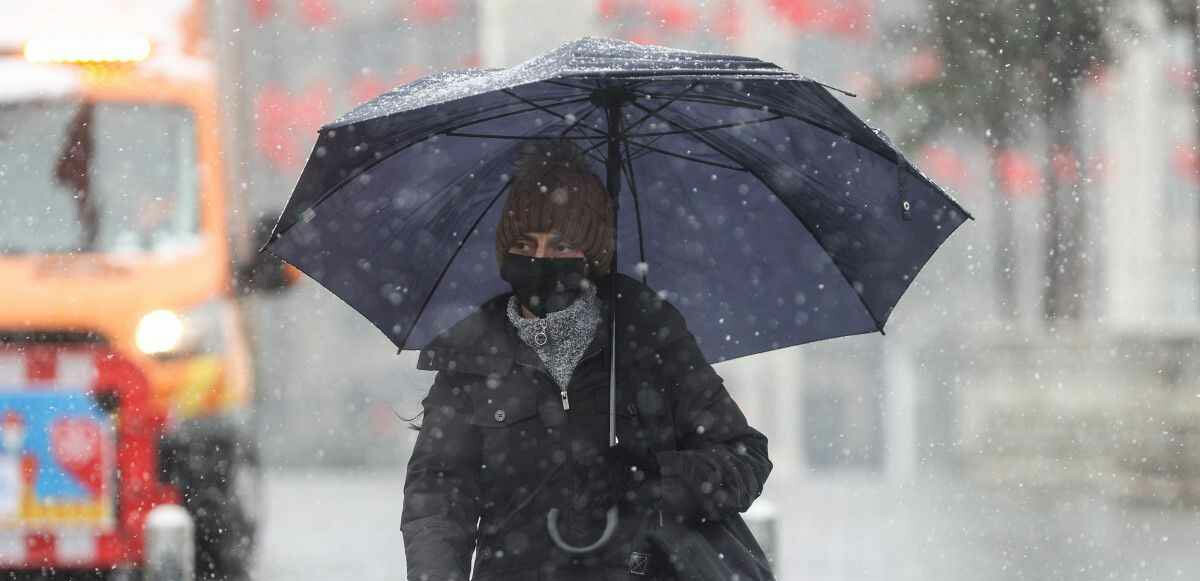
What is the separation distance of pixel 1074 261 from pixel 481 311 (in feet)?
40.1

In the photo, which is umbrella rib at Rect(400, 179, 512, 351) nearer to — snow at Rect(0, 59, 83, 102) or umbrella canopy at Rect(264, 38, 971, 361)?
umbrella canopy at Rect(264, 38, 971, 361)

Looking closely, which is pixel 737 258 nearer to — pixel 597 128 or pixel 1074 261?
pixel 597 128

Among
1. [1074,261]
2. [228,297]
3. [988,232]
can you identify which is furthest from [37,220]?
[988,232]

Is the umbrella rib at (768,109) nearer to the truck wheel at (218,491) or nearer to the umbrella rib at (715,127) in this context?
the umbrella rib at (715,127)

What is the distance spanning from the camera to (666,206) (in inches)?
164

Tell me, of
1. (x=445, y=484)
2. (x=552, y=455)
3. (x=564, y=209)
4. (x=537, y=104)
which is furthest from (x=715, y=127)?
(x=445, y=484)

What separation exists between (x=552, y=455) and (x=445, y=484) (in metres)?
0.20

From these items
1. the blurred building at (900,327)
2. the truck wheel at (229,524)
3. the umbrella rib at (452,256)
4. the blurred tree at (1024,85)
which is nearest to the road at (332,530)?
the truck wheel at (229,524)

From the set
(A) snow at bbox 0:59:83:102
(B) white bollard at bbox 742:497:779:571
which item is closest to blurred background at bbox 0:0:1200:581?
(A) snow at bbox 0:59:83:102

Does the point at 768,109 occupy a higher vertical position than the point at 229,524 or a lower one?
higher

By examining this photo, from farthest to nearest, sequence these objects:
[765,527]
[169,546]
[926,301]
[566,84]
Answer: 1. [926,301]
2. [169,546]
3. [765,527]
4. [566,84]

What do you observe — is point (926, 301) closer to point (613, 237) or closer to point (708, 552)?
point (613, 237)

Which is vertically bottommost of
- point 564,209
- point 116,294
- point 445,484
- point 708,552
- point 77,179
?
point 708,552

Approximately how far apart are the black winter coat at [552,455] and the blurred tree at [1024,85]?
11.4 metres
